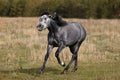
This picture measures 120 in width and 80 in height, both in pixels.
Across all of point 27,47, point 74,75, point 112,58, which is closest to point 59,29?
point 74,75

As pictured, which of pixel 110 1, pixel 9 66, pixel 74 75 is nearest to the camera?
pixel 74 75

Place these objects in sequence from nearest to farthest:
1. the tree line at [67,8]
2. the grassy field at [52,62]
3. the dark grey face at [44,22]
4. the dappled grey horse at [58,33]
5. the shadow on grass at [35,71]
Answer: the grassy field at [52,62], the dark grey face at [44,22], the dappled grey horse at [58,33], the shadow on grass at [35,71], the tree line at [67,8]

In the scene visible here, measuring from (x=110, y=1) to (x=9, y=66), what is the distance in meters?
68.3

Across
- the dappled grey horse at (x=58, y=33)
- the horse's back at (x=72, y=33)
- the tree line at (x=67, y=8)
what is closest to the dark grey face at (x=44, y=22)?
the dappled grey horse at (x=58, y=33)

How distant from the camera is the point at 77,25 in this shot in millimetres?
16453

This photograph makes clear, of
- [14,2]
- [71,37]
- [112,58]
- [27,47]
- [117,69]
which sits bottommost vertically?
[14,2]

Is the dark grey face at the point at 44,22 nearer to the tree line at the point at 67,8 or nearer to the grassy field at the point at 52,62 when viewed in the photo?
the grassy field at the point at 52,62

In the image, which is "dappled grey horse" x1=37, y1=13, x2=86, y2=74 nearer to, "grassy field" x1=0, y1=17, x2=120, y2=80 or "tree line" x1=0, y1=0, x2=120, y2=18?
"grassy field" x1=0, y1=17, x2=120, y2=80

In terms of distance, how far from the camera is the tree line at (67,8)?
274 feet

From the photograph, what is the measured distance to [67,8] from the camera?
8762 centimetres

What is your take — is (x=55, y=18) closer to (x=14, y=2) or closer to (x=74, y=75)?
(x=74, y=75)

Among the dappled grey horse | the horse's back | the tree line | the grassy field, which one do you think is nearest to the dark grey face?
the dappled grey horse

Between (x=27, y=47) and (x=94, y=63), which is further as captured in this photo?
(x=27, y=47)

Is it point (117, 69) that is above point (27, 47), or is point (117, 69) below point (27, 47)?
above
